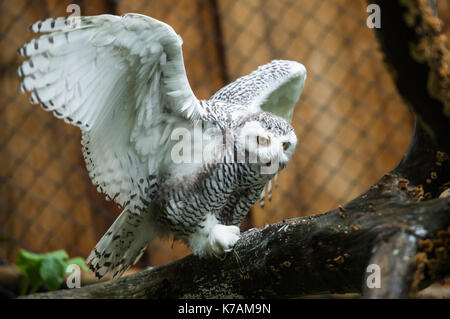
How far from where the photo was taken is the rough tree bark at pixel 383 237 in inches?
28.3

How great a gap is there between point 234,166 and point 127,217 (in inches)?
12.4

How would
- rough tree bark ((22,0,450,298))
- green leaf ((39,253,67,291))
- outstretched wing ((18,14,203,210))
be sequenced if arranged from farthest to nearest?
1. green leaf ((39,253,67,291))
2. outstretched wing ((18,14,203,210))
3. rough tree bark ((22,0,450,298))

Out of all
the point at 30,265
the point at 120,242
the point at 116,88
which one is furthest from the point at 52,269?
the point at 116,88

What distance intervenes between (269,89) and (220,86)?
0.84 meters

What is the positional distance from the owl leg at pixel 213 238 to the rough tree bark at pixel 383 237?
2 centimetres

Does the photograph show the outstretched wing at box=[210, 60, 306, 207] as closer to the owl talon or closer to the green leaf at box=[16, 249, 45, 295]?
the owl talon

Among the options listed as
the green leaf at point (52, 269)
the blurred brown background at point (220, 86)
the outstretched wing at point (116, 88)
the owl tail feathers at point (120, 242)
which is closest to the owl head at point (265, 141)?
the outstretched wing at point (116, 88)

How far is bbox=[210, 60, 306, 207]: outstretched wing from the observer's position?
4.85 ft

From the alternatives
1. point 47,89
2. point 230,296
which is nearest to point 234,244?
point 230,296

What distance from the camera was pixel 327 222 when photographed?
3.35 feet

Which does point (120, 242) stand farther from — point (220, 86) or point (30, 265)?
point (220, 86)

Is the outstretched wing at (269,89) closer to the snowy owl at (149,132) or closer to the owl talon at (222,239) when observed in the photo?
the snowy owl at (149,132)

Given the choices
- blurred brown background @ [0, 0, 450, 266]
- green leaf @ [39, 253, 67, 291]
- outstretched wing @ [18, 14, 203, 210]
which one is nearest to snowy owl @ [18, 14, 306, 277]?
outstretched wing @ [18, 14, 203, 210]

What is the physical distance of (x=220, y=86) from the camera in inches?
92.5
